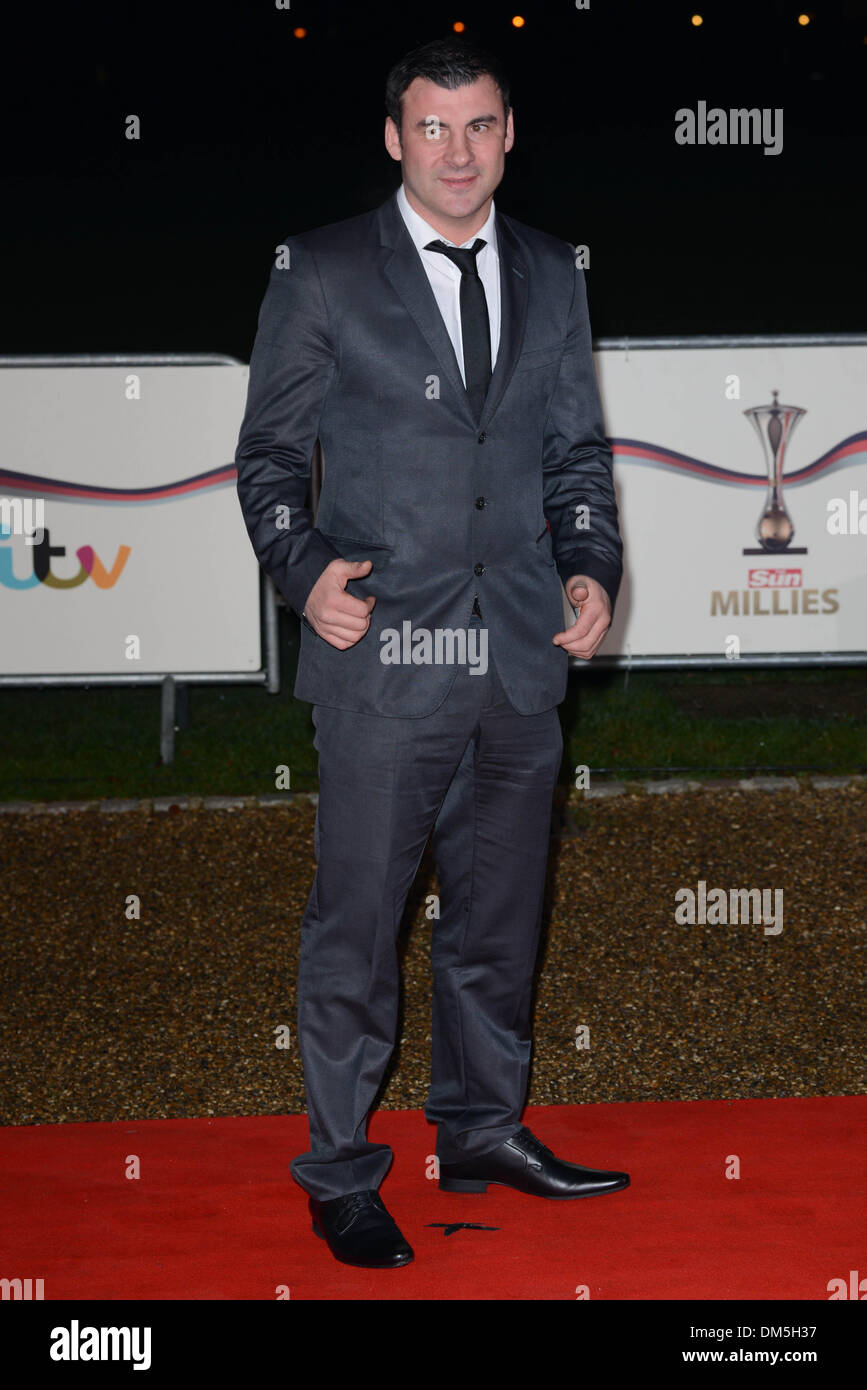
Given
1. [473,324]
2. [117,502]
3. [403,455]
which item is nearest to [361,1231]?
[403,455]

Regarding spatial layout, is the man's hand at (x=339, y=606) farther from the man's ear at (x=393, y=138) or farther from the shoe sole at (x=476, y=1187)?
the shoe sole at (x=476, y=1187)

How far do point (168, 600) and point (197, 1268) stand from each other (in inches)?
185

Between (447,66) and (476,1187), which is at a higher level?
(447,66)

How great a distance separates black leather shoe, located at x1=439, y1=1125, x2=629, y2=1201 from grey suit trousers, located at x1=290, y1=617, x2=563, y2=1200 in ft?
0.10

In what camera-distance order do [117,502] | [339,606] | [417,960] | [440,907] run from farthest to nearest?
[117,502] < [417,960] < [440,907] < [339,606]

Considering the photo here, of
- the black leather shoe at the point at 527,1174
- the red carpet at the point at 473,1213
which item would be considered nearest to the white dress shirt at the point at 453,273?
the black leather shoe at the point at 527,1174

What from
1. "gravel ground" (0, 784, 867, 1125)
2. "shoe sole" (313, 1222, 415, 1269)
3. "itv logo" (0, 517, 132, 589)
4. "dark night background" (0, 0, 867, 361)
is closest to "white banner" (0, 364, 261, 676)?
"itv logo" (0, 517, 132, 589)

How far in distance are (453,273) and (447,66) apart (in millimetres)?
379

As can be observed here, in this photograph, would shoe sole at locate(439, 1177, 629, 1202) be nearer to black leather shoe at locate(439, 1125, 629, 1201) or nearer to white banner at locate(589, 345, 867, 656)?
black leather shoe at locate(439, 1125, 629, 1201)

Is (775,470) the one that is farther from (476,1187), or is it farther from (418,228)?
(476,1187)

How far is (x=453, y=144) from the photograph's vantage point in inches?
104

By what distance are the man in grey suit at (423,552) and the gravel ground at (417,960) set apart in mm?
1052

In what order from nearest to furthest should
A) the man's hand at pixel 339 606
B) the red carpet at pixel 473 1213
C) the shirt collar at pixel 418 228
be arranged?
1. the man's hand at pixel 339 606
2. the red carpet at pixel 473 1213
3. the shirt collar at pixel 418 228

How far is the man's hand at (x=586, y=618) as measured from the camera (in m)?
2.75
